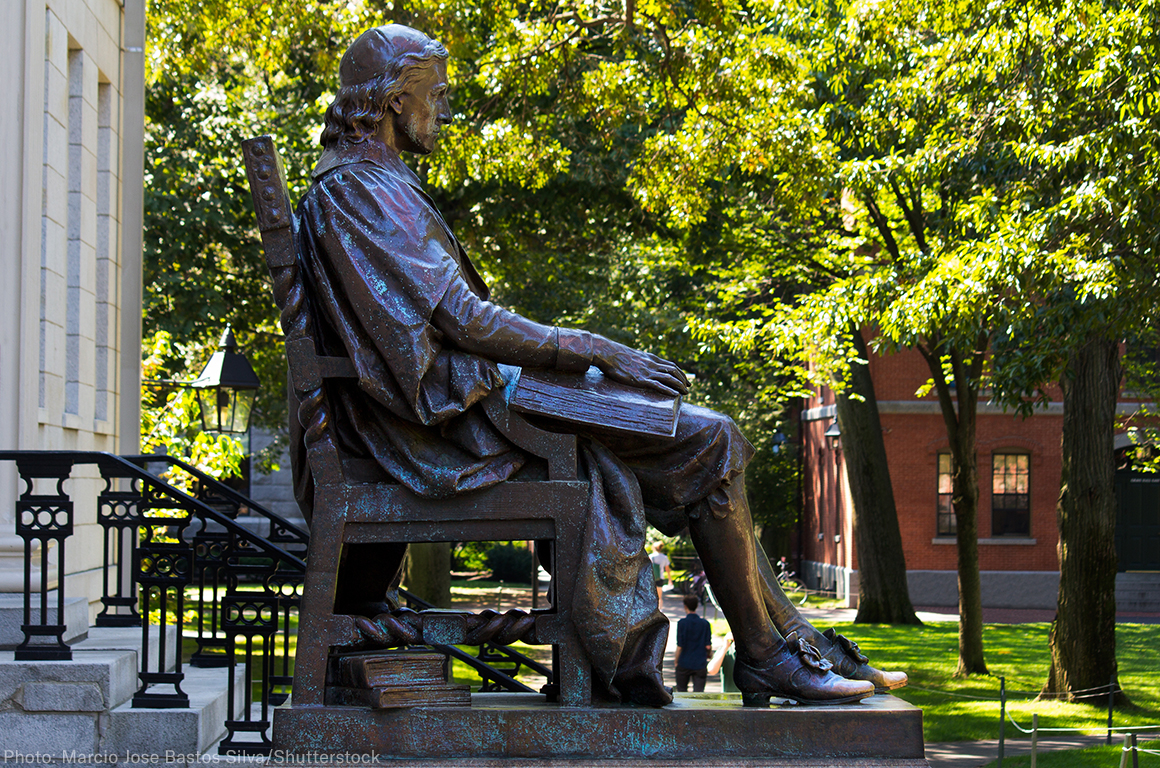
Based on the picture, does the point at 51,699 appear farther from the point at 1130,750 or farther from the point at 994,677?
the point at 994,677

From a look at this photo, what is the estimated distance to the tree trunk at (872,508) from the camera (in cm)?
2186

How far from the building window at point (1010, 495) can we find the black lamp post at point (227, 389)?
22772 mm

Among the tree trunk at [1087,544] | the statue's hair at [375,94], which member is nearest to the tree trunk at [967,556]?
the tree trunk at [1087,544]

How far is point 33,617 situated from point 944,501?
1050 inches

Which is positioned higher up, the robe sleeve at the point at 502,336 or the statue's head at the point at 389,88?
the statue's head at the point at 389,88

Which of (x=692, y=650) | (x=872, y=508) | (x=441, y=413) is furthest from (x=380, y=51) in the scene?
(x=872, y=508)

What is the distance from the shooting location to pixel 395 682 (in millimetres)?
3535

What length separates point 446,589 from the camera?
631 inches

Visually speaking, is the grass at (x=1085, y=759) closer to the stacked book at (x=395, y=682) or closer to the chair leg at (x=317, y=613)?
the stacked book at (x=395, y=682)

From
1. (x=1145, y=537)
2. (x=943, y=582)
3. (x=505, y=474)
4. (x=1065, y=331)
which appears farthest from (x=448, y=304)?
(x=1145, y=537)

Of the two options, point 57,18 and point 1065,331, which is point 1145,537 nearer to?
point 1065,331

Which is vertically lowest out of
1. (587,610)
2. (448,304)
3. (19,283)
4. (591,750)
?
(591,750)

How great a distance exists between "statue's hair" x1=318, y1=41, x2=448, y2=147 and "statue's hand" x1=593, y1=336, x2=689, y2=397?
3.34ft

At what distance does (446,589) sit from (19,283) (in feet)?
32.5
